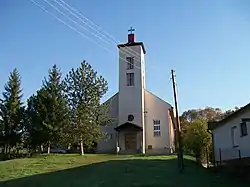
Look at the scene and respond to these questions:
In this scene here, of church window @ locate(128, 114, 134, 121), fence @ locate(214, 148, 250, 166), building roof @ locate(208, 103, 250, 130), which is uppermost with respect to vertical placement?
church window @ locate(128, 114, 134, 121)

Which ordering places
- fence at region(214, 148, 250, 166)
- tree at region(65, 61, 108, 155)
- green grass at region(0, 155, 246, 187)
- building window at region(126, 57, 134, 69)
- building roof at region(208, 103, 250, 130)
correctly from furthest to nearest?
building window at region(126, 57, 134, 69) → tree at region(65, 61, 108, 155) → fence at region(214, 148, 250, 166) → building roof at region(208, 103, 250, 130) → green grass at region(0, 155, 246, 187)

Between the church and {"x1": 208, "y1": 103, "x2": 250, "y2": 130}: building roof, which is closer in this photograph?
{"x1": 208, "y1": 103, "x2": 250, "y2": 130}: building roof

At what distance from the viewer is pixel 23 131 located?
125 feet

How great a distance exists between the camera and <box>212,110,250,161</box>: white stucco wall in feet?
65.7

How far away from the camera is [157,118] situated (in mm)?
39938

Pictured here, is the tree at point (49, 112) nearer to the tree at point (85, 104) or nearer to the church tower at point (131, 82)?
the tree at point (85, 104)

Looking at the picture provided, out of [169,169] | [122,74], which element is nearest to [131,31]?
[122,74]

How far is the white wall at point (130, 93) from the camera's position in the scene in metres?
39.4

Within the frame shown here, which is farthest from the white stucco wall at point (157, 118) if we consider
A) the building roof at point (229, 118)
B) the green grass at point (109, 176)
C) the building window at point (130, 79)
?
the green grass at point (109, 176)

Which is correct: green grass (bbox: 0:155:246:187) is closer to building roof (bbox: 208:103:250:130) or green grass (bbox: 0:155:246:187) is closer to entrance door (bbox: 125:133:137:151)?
building roof (bbox: 208:103:250:130)

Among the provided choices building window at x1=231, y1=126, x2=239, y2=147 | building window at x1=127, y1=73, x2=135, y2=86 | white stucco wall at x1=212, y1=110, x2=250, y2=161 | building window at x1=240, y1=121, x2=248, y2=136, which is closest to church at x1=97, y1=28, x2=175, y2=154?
building window at x1=127, y1=73, x2=135, y2=86

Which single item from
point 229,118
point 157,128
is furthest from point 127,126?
point 229,118

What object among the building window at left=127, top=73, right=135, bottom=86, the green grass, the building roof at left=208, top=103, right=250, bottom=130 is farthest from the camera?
the building window at left=127, top=73, right=135, bottom=86

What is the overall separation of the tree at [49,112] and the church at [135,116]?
5485 millimetres
